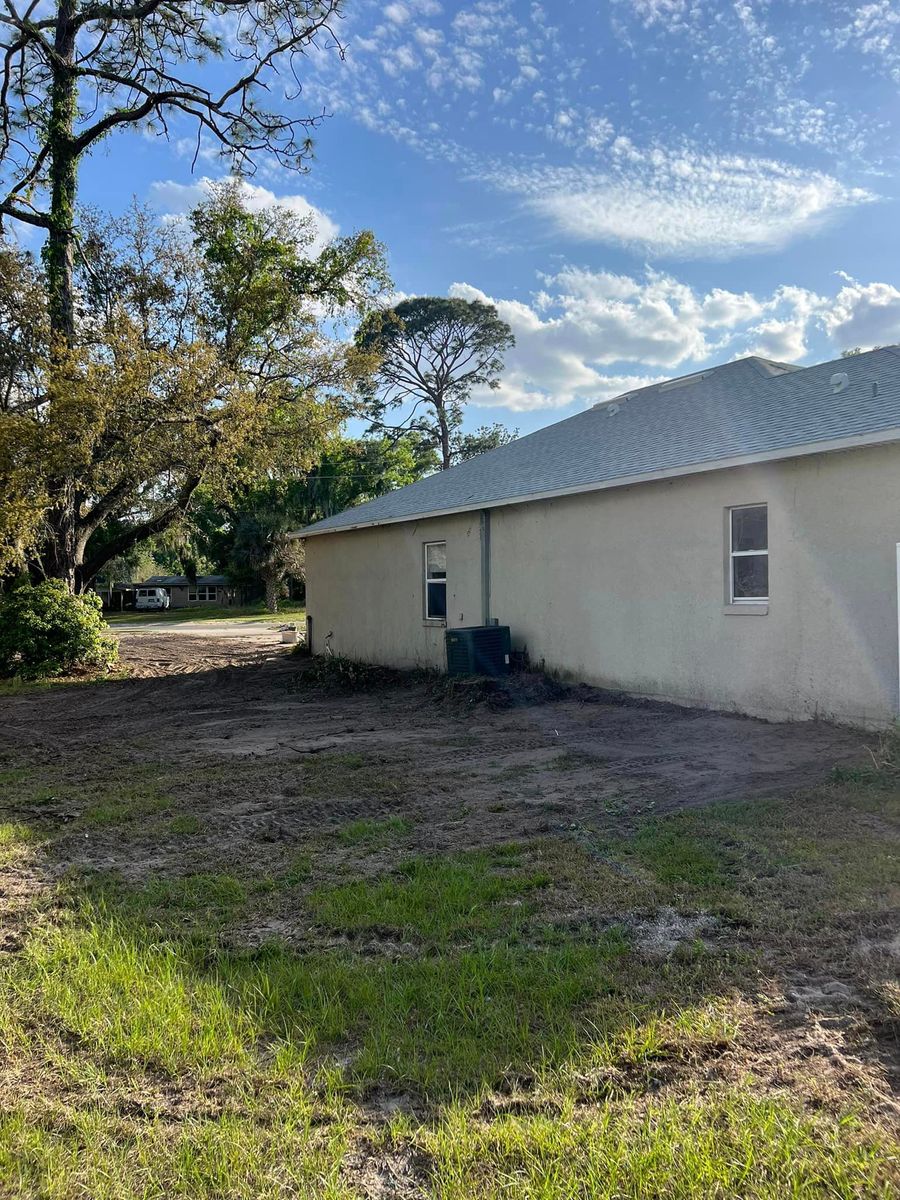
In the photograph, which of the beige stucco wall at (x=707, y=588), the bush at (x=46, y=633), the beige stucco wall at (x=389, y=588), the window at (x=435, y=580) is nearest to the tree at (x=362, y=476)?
the beige stucco wall at (x=389, y=588)

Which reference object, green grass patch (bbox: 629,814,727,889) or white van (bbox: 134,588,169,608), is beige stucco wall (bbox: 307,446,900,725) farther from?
white van (bbox: 134,588,169,608)

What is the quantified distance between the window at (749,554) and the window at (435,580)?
6.00 metres

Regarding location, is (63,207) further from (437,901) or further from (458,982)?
(458,982)

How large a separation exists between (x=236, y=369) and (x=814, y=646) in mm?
14102

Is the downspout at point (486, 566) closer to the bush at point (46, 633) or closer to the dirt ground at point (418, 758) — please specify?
the dirt ground at point (418, 758)

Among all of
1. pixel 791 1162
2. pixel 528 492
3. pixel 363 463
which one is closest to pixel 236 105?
pixel 528 492

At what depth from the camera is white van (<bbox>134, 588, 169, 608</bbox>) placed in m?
57.9

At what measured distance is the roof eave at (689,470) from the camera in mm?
7199

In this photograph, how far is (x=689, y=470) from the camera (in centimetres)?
887

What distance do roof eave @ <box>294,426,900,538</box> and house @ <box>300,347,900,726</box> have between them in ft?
0.07

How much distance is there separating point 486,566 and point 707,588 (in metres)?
4.43

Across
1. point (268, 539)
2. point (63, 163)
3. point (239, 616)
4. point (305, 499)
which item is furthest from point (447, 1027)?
point (239, 616)

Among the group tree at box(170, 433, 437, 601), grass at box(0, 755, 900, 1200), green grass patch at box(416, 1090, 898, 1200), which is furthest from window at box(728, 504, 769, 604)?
tree at box(170, 433, 437, 601)

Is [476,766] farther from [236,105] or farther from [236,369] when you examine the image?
[236,105]
